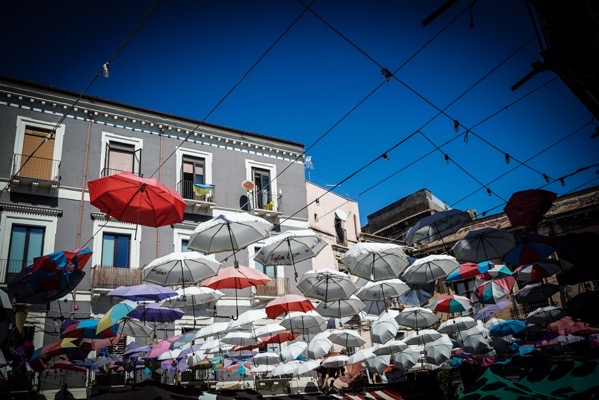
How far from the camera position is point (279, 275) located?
2403cm

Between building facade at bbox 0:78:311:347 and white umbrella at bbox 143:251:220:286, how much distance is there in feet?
16.8

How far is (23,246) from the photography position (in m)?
18.3

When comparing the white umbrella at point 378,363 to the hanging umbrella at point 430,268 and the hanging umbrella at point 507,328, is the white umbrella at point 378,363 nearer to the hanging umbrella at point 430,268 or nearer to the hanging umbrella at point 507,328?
the hanging umbrella at point 507,328

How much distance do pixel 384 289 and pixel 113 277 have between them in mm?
11853

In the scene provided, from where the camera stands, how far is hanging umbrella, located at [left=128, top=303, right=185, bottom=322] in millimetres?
14530

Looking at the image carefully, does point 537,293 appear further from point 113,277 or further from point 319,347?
point 113,277

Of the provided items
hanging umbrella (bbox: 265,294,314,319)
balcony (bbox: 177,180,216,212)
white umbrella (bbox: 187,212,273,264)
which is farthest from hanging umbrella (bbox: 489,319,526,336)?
white umbrella (bbox: 187,212,273,264)

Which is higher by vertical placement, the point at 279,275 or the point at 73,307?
the point at 279,275

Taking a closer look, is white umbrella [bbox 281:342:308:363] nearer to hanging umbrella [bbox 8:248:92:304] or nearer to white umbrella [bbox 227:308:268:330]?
white umbrella [bbox 227:308:268:330]

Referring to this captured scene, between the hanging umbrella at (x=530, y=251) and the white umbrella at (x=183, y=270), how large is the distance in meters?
9.52

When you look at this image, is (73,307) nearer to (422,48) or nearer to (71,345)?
(71,345)

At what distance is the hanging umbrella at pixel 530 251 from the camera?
13.7m

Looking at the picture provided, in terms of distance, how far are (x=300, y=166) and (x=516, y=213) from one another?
1714cm

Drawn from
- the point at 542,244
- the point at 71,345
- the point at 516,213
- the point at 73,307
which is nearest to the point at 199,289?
the point at 71,345
